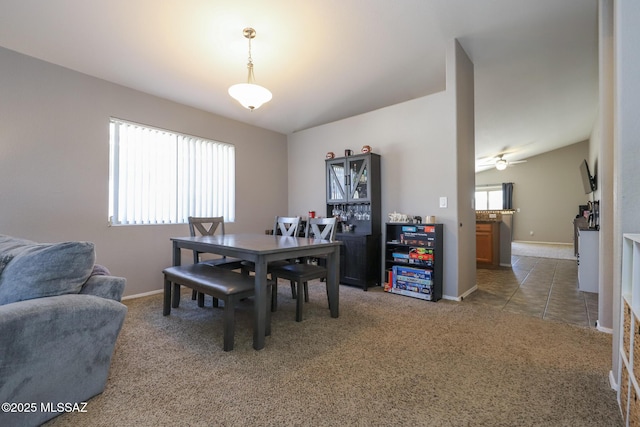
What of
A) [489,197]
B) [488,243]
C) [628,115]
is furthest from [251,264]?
[489,197]

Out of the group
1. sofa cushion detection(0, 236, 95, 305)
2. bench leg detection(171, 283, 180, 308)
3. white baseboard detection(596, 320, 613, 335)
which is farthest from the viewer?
bench leg detection(171, 283, 180, 308)

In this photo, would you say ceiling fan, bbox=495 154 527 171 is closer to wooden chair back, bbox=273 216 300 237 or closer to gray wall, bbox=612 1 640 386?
wooden chair back, bbox=273 216 300 237

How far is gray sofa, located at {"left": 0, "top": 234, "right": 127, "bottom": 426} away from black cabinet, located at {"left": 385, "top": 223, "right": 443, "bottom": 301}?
2888mm

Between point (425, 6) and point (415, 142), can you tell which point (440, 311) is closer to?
point (415, 142)

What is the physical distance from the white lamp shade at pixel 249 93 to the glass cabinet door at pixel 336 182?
1837mm

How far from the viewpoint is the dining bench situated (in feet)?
6.74

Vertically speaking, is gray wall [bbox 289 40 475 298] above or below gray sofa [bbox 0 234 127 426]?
above

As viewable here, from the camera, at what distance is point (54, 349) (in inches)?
52.8

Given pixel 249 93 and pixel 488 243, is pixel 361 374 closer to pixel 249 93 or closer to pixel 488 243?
pixel 249 93

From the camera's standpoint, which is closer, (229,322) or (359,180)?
(229,322)

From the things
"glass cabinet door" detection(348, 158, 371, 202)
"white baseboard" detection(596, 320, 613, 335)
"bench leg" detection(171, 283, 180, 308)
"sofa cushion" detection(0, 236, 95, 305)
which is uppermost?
"glass cabinet door" detection(348, 158, 371, 202)

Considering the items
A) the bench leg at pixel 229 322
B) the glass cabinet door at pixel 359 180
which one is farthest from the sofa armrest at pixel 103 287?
the glass cabinet door at pixel 359 180

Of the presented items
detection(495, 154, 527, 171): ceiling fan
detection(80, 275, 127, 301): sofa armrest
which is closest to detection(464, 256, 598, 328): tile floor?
detection(80, 275, 127, 301): sofa armrest

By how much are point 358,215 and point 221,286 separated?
2.54 m
